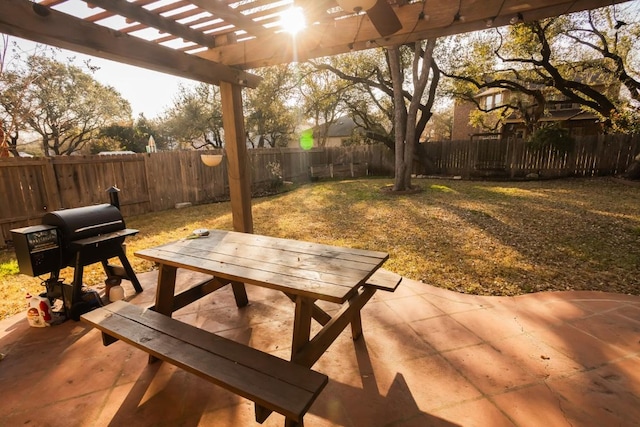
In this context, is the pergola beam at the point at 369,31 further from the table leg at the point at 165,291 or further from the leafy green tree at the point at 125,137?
the leafy green tree at the point at 125,137

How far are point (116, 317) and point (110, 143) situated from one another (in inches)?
919

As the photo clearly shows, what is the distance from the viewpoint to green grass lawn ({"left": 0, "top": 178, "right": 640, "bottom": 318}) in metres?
3.47

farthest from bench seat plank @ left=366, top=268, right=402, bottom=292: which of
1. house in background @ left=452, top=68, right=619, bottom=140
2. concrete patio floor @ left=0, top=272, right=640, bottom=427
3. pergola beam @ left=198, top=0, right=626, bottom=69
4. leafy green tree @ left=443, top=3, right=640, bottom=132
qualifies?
house in background @ left=452, top=68, right=619, bottom=140

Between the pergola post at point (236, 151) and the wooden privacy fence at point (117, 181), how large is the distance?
Result: 15.0 feet

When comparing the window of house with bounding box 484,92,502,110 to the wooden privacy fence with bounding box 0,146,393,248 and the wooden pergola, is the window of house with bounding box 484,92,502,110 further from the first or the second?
the wooden pergola

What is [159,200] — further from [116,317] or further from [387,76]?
[387,76]

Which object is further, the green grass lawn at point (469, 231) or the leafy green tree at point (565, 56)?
the leafy green tree at point (565, 56)

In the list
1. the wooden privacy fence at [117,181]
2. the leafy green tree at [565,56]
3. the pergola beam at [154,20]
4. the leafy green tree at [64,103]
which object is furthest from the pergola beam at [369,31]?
the leafy green tree at [64,103]

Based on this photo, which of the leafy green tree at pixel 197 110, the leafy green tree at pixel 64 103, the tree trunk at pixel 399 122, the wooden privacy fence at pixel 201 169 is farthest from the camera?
the leafy green tree at pixel 197 110

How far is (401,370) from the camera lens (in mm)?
2055

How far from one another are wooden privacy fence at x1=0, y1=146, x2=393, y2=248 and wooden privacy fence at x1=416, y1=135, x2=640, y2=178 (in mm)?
7584

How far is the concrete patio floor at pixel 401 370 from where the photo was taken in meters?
1.71

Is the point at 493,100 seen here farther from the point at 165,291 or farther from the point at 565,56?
the point at 165,291

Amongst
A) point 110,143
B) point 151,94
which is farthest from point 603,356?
point 110,143
